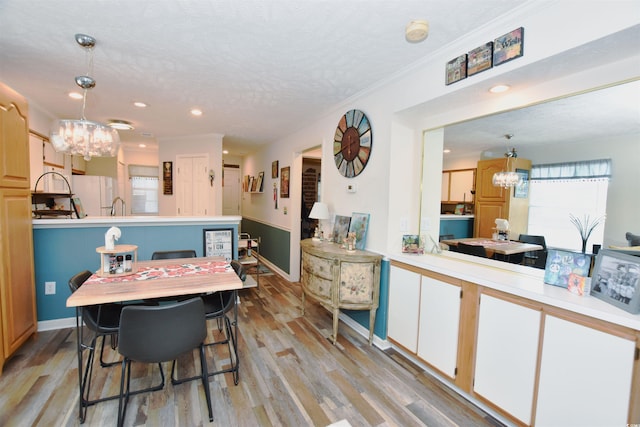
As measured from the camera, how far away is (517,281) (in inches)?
68.6

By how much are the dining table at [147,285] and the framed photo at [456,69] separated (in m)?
2.06

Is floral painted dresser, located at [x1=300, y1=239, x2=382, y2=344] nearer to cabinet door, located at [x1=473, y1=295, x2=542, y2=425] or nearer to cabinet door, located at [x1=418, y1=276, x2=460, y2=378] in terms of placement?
cabinet door, located at [x1=418, y1=276, x2=460, y2=378]

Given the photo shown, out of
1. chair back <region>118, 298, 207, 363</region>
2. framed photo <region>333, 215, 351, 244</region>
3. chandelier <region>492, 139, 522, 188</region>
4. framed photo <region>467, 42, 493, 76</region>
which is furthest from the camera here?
framed photo <region>333, 215, 351, 244</region>

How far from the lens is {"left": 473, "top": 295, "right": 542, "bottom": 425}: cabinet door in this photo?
62.1 inches

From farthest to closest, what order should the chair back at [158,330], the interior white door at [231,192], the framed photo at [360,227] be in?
the interior white door at [231,192], the framed photo at [360,227], the chair back at [158,330]

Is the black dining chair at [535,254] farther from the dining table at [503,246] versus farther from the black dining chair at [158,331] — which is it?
the black dining chair at [158,331]

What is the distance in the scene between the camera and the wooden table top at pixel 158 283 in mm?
1625

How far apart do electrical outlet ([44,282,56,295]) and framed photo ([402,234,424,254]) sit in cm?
355


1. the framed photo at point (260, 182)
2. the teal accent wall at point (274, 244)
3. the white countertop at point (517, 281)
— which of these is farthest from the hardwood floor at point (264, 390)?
the framed photo at point (260, 182)

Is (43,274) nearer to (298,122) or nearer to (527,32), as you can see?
(298,122)

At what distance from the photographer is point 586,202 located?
162cm

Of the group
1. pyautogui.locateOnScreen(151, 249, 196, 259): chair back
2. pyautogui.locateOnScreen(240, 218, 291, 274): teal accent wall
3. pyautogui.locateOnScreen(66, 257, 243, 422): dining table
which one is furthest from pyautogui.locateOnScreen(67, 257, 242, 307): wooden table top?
pyautogui.locateOnScreen(240, 218, 291, 274): teal accent wall

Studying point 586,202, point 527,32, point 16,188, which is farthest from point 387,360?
point 16,188

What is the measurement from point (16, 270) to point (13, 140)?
3.50ft
